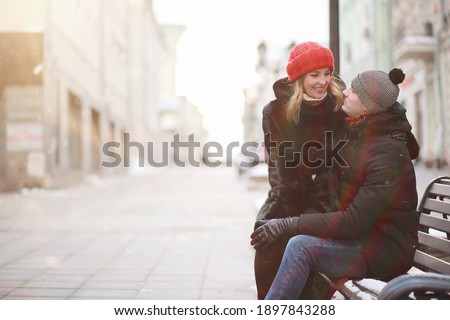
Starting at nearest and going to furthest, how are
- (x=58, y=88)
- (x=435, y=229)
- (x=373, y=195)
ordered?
(x=373, y=195) → (x=435, y=229) → (x=58, y=88)

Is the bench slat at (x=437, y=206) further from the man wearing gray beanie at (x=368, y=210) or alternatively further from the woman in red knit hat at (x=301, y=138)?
→ the woman in red knit hat at (x=301, y=138)

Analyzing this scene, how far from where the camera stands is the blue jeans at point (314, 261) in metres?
2.63

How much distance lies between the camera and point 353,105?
265 cm

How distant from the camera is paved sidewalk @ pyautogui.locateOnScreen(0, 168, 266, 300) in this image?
168 inches

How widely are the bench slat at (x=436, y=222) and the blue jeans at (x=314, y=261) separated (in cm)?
40

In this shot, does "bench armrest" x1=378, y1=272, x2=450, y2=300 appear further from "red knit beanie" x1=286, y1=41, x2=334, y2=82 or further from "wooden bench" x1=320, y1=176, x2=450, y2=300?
"red knit beanie" x1=286, y1=41, x2=334, y2=82

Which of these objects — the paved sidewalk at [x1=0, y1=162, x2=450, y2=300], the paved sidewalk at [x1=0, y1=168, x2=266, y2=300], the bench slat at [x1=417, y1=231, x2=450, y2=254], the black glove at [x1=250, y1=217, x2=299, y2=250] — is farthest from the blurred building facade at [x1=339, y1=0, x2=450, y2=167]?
the black glove at [x1=250, y1=217, x2=299, y2=250]

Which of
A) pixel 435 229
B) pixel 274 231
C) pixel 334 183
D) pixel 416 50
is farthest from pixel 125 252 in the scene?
pixel 416 50

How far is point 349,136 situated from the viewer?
2.73 meters

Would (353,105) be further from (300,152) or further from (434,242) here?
(434,242)

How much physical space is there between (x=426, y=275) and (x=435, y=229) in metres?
0.68

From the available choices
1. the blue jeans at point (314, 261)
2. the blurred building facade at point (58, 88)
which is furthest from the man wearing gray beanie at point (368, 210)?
the blurred building facade at point (58, 88)
